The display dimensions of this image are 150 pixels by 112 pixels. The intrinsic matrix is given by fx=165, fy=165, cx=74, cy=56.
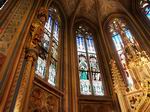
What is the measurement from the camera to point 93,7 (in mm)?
13266

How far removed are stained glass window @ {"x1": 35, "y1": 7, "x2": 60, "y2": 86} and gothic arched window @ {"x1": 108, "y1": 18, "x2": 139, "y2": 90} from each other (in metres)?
3.95

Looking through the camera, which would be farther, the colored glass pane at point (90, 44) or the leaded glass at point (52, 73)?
the colored glass pane at point (90, 44)

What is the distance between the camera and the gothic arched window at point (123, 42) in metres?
9.25

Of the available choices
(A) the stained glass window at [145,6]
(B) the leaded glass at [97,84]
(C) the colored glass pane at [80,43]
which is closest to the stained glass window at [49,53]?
(C) the colored glass pane at [80,43]

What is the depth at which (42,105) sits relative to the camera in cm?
609

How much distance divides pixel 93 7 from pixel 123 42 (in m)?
4.10

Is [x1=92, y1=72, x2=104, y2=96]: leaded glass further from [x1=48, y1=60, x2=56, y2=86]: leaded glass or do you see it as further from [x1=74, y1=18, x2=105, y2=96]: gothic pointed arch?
[x1=48, y1=60, x2=56, y2=86]: leaded glass

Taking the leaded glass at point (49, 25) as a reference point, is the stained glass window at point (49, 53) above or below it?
below

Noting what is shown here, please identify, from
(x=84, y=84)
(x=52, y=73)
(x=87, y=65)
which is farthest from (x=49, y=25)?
(x=84, y=84)

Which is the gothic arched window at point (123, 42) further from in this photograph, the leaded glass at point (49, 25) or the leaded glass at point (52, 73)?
the leaded glass at point (49, 25)

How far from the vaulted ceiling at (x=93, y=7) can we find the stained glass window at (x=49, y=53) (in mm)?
2121

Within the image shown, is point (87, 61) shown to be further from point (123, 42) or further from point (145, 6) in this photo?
point (145, 6)

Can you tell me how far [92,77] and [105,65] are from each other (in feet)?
4.13

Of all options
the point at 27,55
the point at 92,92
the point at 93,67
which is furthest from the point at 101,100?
the point at 27,55
